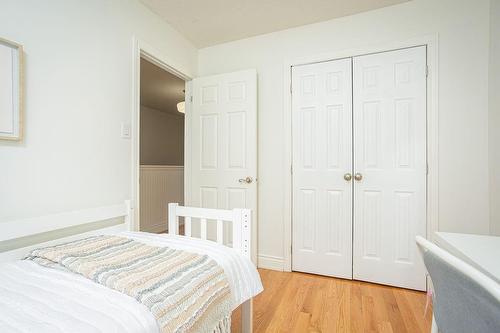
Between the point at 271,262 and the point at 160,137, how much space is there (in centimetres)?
425

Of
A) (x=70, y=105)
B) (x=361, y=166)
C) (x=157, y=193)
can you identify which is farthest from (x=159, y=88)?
(x=361, y=166)

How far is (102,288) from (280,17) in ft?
7.93

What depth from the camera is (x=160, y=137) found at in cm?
571

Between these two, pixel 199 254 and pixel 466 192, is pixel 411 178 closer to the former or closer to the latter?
pixel 466 192

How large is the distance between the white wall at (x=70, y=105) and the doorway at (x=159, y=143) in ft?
2.34

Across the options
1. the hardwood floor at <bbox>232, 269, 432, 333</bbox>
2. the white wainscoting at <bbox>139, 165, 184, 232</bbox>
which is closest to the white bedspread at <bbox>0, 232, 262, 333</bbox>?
the hardwood floor at <bbox>232, 269, 432, 333</bbox>

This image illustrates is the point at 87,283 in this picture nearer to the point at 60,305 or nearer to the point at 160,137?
the point at 60,305

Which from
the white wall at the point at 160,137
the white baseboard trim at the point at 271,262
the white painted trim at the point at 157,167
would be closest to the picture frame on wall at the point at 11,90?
the white baseboard trim at the point at 271,262

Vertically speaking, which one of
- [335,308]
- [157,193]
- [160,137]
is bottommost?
[335,308]

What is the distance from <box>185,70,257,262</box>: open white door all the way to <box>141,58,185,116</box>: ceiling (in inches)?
38.2

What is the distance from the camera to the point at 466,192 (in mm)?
1927

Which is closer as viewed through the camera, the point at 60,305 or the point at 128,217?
the point at 60,305

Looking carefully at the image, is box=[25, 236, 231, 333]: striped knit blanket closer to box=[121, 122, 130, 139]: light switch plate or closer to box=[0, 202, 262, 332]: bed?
box=[0, 202, 262, 332]: bed

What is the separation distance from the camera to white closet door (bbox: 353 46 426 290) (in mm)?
2043
